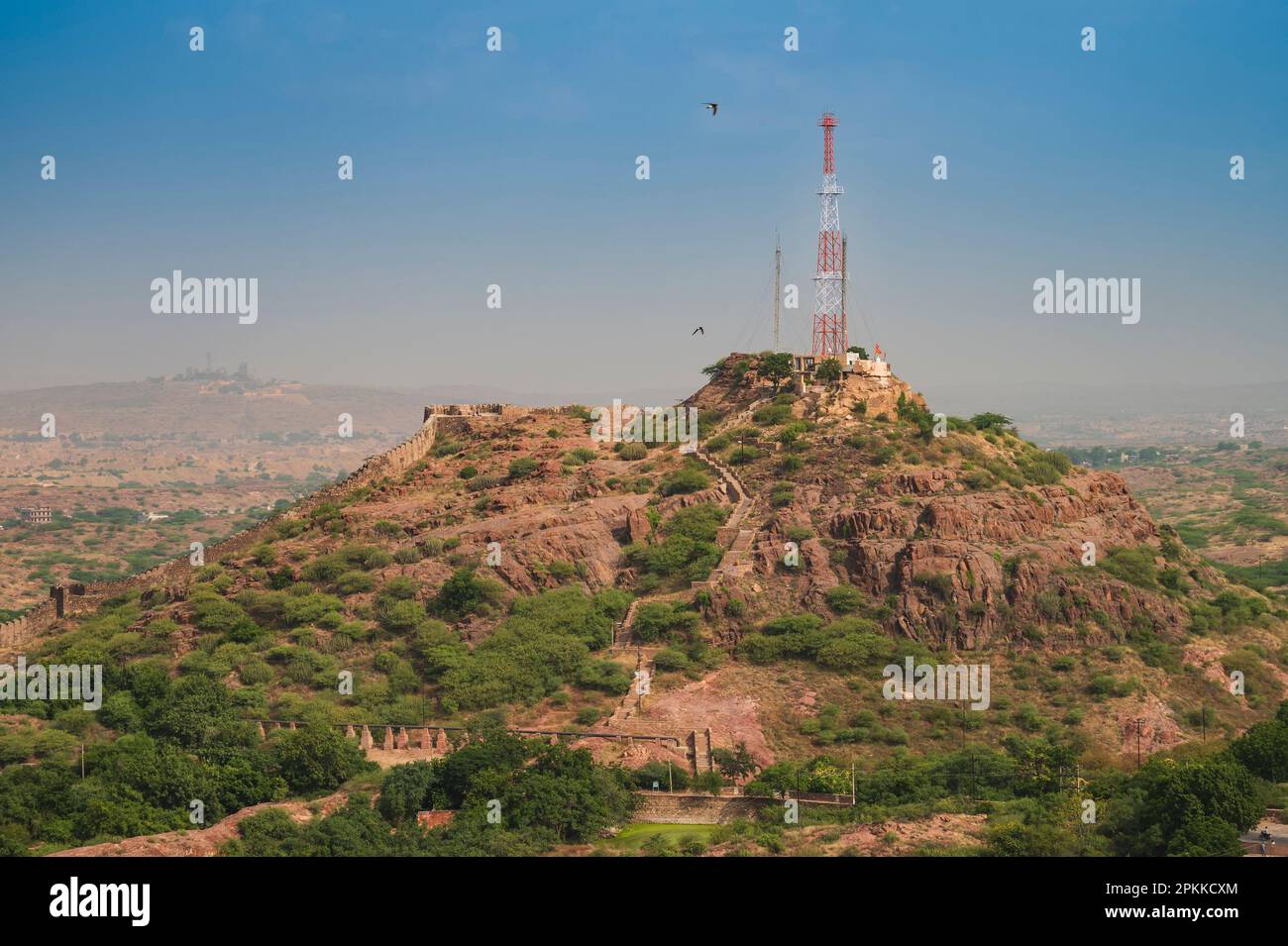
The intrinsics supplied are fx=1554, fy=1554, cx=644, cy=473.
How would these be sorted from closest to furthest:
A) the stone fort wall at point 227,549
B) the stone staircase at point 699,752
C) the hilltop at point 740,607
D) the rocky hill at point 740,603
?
the stone staircase at point 699,752 < the hilltop at point 740,607 < the rocky hill at point 740,603 < the stone fort wall at point 227,549

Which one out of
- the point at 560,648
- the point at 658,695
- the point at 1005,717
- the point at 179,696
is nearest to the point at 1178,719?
the point at 1005,717

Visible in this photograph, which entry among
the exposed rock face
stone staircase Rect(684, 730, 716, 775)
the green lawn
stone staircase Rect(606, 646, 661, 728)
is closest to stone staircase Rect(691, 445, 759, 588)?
the exposed rock face

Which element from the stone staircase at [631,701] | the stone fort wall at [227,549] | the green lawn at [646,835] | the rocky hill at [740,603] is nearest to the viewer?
the green lawn at [646,835]

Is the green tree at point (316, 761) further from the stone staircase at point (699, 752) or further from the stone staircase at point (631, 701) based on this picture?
the stone staircase at point (699, 752)

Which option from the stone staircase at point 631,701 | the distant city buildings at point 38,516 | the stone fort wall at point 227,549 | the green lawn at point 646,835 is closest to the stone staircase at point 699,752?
the stone staircase at point 631,701

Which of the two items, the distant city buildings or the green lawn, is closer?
the green lawn

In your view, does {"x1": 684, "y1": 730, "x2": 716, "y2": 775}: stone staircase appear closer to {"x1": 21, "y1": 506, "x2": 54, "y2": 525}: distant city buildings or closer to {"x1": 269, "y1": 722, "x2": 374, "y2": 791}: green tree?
{"x1": 269, "y1": 722, "x2": 374, "y2": 791}: green tree

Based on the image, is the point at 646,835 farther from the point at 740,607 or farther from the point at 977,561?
the point at 977,561

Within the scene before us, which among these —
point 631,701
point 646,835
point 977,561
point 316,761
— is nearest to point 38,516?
point 631,701

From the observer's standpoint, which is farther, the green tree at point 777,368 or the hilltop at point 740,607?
the green tree at point 777,368
